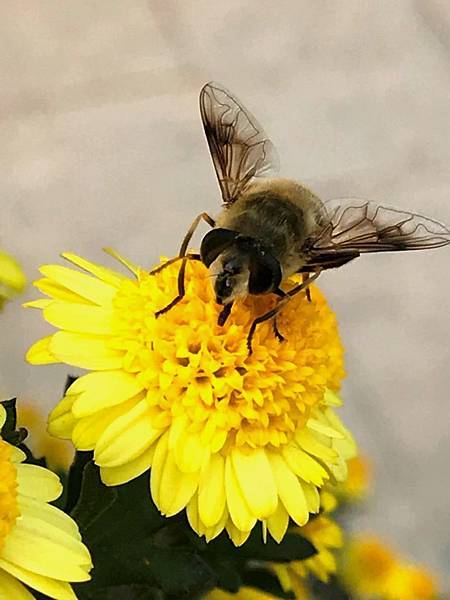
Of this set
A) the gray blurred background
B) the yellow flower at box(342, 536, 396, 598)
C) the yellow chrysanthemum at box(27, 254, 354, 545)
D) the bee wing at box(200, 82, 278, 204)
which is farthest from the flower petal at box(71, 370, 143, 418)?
the gray blurred background

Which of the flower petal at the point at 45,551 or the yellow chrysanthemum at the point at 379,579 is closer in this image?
the flower petal at the point at 45,551

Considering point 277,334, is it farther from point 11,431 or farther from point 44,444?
point 44,444

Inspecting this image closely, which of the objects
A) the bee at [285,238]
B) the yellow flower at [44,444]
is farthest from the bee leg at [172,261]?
the yellow flower at [44,444]

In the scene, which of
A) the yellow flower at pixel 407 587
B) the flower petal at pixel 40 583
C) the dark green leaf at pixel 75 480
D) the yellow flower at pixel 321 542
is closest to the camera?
the flower petal at pixel 40 583

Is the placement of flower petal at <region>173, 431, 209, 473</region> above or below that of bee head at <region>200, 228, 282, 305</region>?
below

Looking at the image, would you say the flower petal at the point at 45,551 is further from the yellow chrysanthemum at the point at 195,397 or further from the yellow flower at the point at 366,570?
the yellow flower at the point at 366,570

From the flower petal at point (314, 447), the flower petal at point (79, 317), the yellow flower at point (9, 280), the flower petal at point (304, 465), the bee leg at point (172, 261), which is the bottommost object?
the flower petal at point (304, 465)

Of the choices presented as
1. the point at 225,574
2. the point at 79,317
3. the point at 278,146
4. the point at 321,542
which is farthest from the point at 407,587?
the point at 278,146

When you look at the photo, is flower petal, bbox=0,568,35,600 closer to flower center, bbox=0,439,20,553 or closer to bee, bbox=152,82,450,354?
flower center, bbox=0,439,20,553

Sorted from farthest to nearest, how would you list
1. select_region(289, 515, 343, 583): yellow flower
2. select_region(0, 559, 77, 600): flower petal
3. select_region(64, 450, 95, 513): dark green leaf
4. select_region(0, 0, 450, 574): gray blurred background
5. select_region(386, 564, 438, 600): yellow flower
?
select_region(0, 0, 450, 574): gray blurred background < select_region(386, 564, 438, 600): yellow flower < select_region(289, 515, 343, 583): yellow flower < select_region(64, 450, 95, 513): dark green leaf < select_region(0, 559, 77, 600): flower petal
